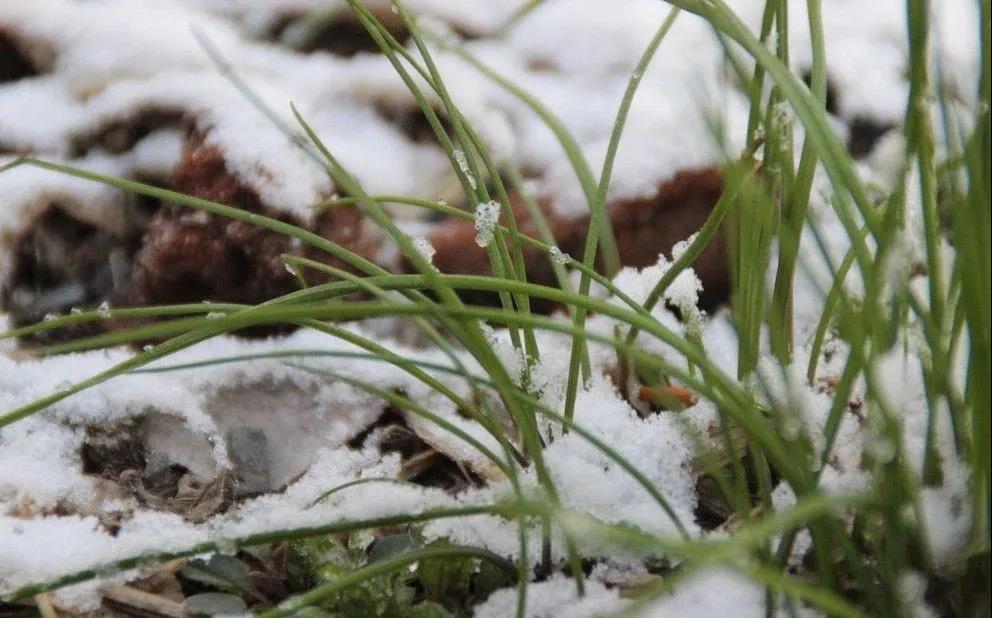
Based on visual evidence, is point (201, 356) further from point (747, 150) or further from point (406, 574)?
point (747, 150)

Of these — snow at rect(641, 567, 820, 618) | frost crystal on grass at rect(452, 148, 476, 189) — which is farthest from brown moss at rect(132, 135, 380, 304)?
snow at rect(641, 567, 820, 618)

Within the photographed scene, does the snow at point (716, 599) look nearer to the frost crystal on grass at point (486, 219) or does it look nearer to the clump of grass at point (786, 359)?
the clump of grass at point (786, 359)

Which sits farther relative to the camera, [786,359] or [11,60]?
[11,60]

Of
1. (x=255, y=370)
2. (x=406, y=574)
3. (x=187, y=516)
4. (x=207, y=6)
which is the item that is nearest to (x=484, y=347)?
(x=406, y=574)

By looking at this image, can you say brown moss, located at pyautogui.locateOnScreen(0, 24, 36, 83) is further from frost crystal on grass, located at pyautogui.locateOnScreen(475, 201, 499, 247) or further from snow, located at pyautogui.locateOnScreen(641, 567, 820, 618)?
snow, located at pyautogui.locateOnScreen(641, 567, 820, 618)

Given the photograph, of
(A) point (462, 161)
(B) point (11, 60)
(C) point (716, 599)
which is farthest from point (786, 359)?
(B) point (11, 60)

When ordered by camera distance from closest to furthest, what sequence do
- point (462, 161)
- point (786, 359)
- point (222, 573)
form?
point (786, 359) → point (222, 573) → point (462, 161)

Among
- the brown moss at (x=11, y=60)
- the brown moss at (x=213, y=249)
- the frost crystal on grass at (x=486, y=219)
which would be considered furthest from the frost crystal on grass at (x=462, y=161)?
the brown moss at (x=11, y=60)

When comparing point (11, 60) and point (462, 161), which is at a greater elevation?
point (11, 60)

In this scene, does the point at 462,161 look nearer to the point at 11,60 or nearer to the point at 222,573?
the point at 222,573
